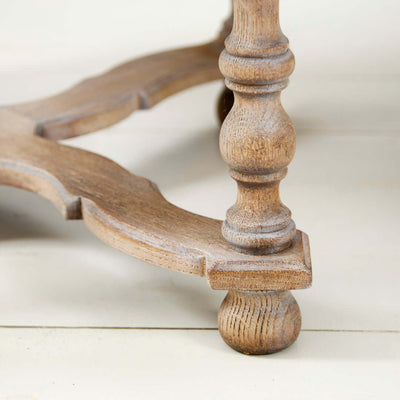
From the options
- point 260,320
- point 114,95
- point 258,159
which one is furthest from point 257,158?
point 114,95

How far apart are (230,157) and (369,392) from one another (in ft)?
0.76

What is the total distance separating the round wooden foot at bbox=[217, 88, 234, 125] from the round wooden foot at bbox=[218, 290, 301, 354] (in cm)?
50

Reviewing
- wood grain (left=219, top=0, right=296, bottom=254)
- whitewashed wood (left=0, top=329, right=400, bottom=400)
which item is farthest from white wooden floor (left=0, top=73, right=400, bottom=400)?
wood grain (left=219, top=0, right=296, bottom=254)

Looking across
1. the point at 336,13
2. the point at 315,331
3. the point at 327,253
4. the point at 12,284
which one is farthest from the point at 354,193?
the point at 336,13

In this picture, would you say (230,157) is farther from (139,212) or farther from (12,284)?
(12,284)

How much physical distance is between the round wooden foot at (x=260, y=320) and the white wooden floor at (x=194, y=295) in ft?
0.05

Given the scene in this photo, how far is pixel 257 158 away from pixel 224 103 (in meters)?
0.57

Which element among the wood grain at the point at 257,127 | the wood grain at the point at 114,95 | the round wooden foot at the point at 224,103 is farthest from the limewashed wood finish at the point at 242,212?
the round wooden foot at the point at 224,103

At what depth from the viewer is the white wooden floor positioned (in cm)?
84

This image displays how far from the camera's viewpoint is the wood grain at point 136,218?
0.84m

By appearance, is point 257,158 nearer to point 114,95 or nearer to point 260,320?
point 260,320

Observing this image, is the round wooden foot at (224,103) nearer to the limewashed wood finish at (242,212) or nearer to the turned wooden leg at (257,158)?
the limewashed wood finish at (242,212)

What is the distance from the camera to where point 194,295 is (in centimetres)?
98

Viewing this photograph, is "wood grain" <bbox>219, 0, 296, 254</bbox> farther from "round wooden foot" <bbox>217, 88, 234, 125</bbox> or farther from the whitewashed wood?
"round wooden foot" <bbox>217, 88, 234, 125</bbox>
